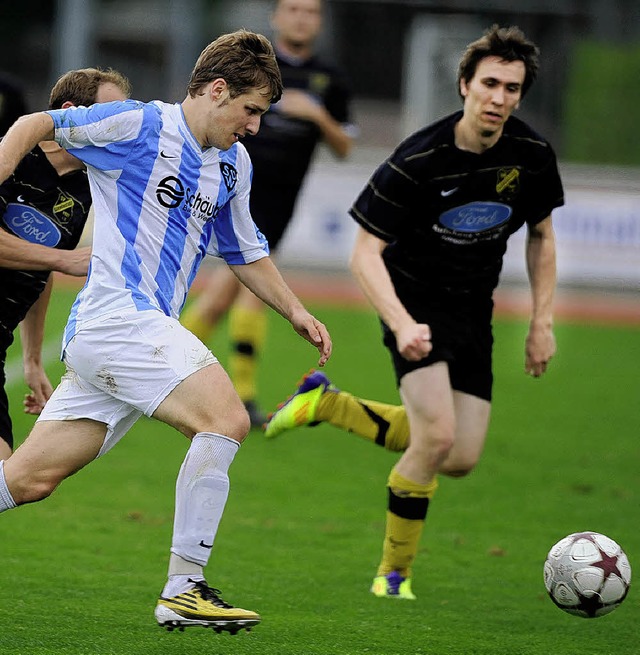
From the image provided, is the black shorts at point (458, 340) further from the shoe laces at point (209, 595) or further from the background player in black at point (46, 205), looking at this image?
the shoe laces at point (209, 595)

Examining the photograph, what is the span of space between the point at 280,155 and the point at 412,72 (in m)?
12.3

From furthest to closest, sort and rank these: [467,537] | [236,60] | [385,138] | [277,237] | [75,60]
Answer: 1. [385,138]
2. [75,60]
3. [277,237]
4. [467,537]
5. [236,60]

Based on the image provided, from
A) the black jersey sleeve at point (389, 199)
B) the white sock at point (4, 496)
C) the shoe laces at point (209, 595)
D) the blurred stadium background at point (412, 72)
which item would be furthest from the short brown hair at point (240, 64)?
the blurred stadium background at point (412, 72)

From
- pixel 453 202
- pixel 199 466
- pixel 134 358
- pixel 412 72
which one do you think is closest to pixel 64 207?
pixel 134 358

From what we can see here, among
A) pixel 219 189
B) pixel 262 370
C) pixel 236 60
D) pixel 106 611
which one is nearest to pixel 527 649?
pixel 106 611

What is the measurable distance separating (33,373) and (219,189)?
3.85 feet

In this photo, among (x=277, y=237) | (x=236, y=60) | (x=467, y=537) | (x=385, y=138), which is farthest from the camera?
(x=385, y=138)

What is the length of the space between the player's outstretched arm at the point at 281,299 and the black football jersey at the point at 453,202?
0.84 metres

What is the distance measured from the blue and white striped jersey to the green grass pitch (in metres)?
1.18

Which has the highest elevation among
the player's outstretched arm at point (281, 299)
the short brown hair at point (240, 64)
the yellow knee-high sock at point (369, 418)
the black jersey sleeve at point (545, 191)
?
the short brown hair at point (240, 64)

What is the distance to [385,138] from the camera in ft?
74.8

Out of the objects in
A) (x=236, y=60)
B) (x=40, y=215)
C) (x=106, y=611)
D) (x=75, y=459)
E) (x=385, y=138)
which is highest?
(x=385, y=138)

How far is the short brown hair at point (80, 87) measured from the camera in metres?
4.52

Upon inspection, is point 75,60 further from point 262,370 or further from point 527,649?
point 527,649
